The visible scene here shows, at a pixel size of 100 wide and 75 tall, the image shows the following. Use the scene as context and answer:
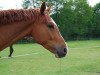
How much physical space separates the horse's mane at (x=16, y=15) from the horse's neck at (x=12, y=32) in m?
0.09

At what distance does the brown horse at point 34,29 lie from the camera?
15.2 feet

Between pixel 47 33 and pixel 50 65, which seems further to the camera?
pixel 50 65

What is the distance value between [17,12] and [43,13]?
429mm

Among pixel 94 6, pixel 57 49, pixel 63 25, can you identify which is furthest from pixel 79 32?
pixel 57 49

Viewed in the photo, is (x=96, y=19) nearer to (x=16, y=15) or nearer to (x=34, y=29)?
(x=34, y=29)

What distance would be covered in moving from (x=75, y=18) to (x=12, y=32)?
62.9 m

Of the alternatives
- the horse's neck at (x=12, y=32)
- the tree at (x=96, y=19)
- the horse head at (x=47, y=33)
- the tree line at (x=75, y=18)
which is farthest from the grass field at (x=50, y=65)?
the tree at (x=96, y=19)

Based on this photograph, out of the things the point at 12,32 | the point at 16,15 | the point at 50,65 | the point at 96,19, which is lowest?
the point at 96,19

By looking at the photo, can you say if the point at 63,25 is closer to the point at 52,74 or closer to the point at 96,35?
the point at 96,35

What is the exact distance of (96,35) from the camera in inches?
2566

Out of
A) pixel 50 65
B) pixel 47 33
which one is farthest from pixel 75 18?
pixel 47 33

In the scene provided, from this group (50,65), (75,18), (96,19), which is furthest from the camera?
(96,19)

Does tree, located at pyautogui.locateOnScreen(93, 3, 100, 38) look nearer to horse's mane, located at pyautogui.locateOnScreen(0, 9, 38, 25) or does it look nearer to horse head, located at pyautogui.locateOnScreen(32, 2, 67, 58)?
horse head, located at pyautogui.locateOnScreen(32, 2, 67, 58)

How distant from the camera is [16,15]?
4.58 meters
